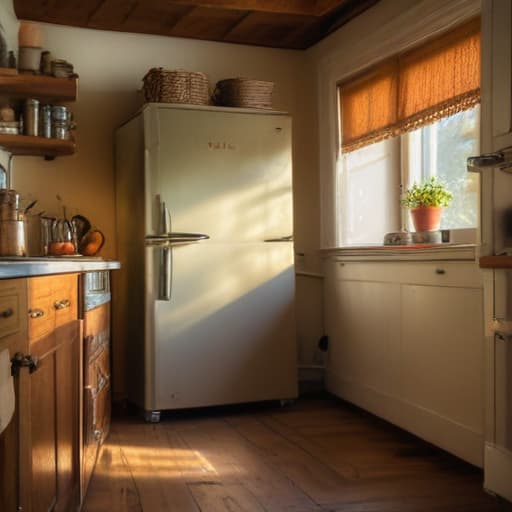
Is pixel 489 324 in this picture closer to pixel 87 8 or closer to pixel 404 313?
pixel 404 313

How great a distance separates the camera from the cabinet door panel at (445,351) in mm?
2566

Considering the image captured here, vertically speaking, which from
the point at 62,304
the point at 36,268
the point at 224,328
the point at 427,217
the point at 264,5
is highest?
the point at 264,5

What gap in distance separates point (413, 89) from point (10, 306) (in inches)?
94.0

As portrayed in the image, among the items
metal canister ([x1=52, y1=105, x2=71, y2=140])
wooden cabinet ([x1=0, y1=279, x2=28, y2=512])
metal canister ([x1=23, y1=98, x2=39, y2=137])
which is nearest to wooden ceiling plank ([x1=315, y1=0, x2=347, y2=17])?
metal canister ([x1=52, y1=105, x2=71, y2=140])

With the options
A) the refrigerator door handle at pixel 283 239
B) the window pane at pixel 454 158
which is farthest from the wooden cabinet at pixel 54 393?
the window pane at pixel 454 158

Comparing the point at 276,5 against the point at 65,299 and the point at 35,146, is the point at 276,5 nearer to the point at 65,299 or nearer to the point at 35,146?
the point at 35,146

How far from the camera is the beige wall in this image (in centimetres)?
369

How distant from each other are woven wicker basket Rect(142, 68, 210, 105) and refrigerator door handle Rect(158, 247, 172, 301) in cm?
79

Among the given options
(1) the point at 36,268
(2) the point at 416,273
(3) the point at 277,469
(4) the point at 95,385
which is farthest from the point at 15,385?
(2) the point at 416,273

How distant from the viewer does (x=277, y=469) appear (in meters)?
2.61

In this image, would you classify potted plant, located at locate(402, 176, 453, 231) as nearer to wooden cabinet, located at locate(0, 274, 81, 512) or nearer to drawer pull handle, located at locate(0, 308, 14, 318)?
wooden cabinet, located at locate(0, 274, 81, 512)

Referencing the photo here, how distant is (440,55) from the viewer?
296 cm

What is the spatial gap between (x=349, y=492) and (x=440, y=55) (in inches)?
75.0

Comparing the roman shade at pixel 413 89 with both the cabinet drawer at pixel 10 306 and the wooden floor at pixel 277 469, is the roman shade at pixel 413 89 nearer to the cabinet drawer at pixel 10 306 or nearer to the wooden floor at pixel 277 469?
the wooden floor at pixel 277 469
